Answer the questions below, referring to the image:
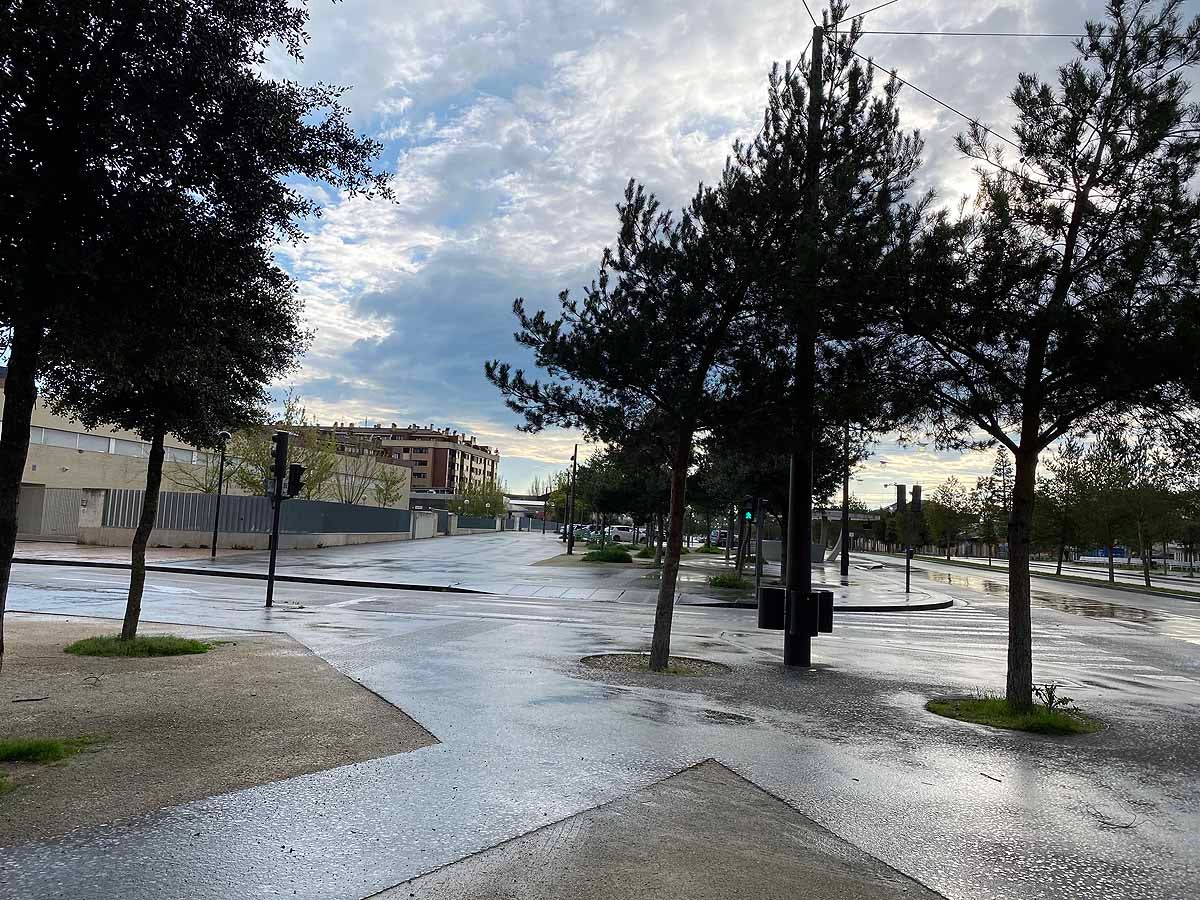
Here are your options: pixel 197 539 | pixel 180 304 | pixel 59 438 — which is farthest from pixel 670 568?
pixel 59 438

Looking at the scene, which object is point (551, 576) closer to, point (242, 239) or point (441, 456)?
point (242, 239)

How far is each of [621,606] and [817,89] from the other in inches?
498

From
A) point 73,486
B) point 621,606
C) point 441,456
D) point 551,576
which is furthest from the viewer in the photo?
point 441,456

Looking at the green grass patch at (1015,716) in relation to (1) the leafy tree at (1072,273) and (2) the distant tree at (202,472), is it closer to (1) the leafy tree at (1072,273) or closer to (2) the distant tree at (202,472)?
(1) the leafy tree at (1072,273)

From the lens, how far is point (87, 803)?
4.53 metres

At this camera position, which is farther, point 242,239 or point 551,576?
point 551,576

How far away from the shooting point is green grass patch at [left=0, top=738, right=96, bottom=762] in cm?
526

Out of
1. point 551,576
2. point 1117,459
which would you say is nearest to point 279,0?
point 1117,459

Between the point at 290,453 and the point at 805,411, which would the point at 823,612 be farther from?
the point at 290,453

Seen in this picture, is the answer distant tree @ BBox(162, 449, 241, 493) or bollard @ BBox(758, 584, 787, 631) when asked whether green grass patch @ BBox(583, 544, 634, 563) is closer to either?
distant tree @ BBox(162, 449, 241, 493)

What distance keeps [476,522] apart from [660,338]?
9852cm

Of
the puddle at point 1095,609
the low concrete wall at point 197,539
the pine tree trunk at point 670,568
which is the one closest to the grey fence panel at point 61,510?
the low concrete wall at point 197,539

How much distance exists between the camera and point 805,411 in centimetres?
1005

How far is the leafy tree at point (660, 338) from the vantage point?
995 centimetres
